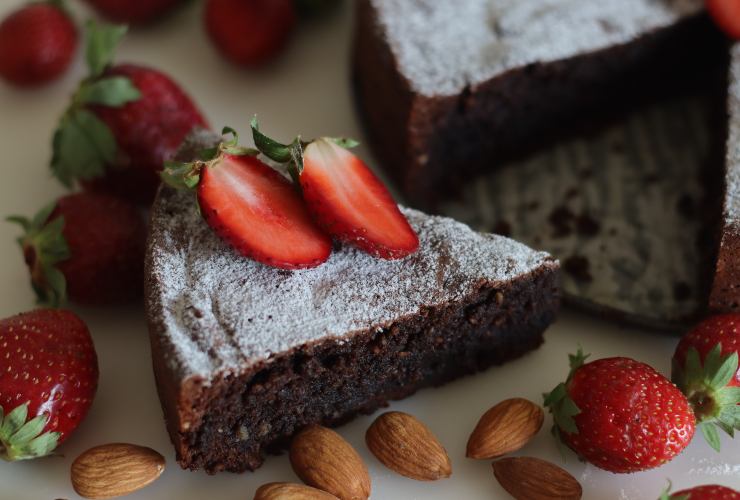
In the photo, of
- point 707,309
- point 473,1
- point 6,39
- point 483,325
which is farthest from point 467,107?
point 6,39

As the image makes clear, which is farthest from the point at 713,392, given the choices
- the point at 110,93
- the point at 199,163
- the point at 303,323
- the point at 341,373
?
the point at 110,93

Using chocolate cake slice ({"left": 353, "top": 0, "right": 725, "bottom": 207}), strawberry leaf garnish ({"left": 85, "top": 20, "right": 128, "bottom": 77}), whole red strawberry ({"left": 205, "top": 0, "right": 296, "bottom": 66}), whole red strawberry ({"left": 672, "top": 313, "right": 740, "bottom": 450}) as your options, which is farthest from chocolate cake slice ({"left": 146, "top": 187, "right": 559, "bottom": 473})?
whole red strawberry ({"left": 205, "top": 0, "right": 296, "bottom": 66})

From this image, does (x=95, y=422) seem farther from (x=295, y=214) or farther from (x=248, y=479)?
(x=295, y=214)

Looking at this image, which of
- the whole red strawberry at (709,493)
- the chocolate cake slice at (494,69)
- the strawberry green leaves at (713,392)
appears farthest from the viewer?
the chocolate cake slice at (494,69)

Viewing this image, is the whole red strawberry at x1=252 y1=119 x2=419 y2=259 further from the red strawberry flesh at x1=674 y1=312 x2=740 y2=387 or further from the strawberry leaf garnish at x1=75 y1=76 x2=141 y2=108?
the red strawberry flesh at x1=674 y1=312 x2=740 y2=387

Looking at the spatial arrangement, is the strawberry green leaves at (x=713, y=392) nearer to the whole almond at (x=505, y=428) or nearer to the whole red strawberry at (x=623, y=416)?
the whole red strawberry at (x=623, y=416)

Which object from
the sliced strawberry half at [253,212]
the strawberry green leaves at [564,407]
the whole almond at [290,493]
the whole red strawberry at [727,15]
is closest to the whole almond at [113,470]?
the whole almond at [290,493]
